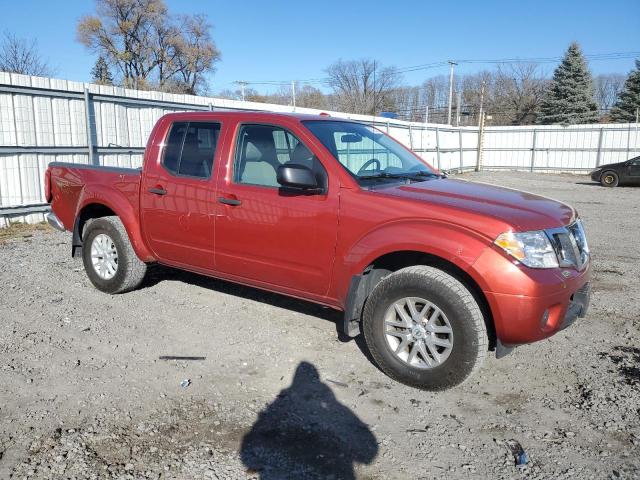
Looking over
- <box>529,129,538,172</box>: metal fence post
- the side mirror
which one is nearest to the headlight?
the side mirror

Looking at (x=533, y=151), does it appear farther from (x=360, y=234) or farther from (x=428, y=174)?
(x=360, y=234)

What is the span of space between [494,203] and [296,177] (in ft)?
4.75

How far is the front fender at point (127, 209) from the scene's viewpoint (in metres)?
5.24

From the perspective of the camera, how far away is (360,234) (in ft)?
12.5

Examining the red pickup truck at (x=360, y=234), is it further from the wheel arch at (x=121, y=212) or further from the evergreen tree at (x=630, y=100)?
the evergreen tree at (x=630, y=100)

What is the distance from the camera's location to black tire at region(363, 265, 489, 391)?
11.1 feet

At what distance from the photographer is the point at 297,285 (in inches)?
166

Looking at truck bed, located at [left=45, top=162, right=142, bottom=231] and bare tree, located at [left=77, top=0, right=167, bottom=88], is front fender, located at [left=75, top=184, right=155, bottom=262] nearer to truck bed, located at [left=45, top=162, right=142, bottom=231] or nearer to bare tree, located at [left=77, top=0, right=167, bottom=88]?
truck bed, located at [left=45, top=162, right=142, bottom=231]

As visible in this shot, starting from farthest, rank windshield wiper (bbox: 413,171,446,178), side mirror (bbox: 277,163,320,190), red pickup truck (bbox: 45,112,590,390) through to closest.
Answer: windshield wiper (bbox: 413,171,446,178)
side mirror (bbox: 277,163,320,190)
red pickup truck (bbox: 45,112,590,390)

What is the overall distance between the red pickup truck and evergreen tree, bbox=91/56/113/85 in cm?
4880

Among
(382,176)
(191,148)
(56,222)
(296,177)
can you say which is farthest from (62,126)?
(382,176)

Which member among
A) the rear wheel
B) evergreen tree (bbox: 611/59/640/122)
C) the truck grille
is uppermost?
evergreen tree (bbox: 611/59/640/122)

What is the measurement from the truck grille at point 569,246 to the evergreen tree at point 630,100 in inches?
1949

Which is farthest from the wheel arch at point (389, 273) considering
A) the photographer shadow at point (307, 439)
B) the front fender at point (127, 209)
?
the front fender at point (127, 209)
